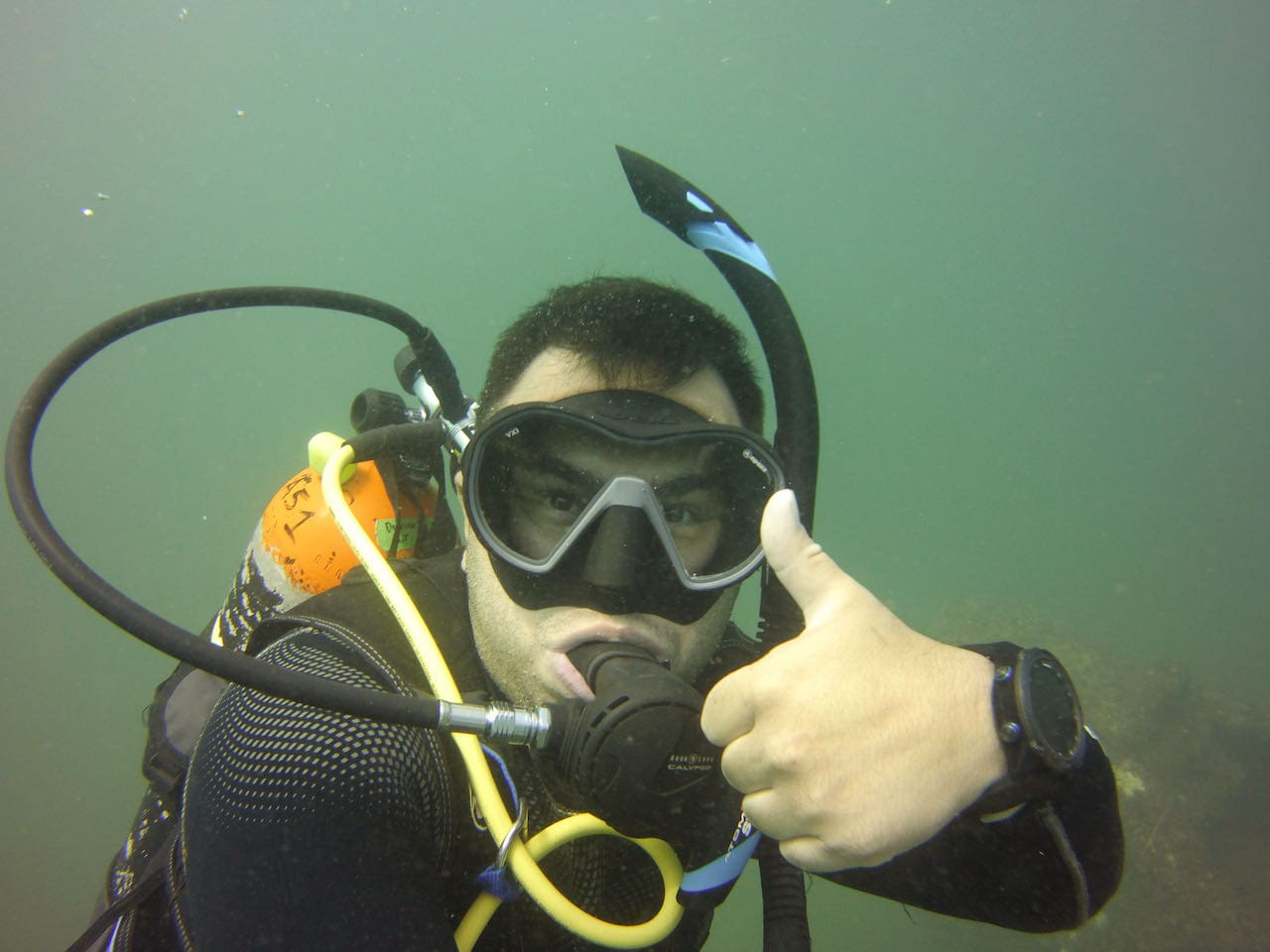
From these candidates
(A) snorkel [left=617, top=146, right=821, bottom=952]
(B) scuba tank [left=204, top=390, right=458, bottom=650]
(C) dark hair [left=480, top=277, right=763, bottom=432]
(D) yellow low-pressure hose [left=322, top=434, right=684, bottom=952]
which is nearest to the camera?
(D) yellow low-pressure hose [left=322, top=434, right=684, bottom=952]

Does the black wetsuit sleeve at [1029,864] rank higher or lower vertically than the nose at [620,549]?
lower

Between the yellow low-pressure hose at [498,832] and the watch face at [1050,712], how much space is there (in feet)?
2.96

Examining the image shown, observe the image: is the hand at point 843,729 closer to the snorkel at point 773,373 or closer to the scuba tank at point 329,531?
the snorkel at point 773,373

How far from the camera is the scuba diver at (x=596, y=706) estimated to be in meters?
1.11

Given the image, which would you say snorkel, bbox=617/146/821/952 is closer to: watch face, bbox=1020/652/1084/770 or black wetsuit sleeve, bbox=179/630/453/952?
watch face, bbox=1020/652/1084/770

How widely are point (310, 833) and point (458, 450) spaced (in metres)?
1.29

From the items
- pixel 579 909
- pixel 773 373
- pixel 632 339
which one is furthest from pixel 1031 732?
pixel 632 339

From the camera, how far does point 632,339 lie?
7.08ft

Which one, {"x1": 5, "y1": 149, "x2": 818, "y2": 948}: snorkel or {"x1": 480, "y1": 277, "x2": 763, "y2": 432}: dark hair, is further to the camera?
{"x1": 480, "y1": 277, "x2": 763, "y2": 432}: dark hair

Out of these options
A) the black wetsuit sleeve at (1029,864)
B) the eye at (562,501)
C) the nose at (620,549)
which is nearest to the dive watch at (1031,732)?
the black wetsuit sleeve at (1029,864)

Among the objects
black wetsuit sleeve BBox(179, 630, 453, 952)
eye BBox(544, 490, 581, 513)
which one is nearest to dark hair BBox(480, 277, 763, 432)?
eye BBox(544, 490, 581, 513)

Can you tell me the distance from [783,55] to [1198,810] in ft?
307

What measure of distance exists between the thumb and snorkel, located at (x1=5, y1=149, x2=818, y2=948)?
1.39 ft

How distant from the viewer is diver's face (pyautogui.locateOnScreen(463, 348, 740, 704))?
1801mm
